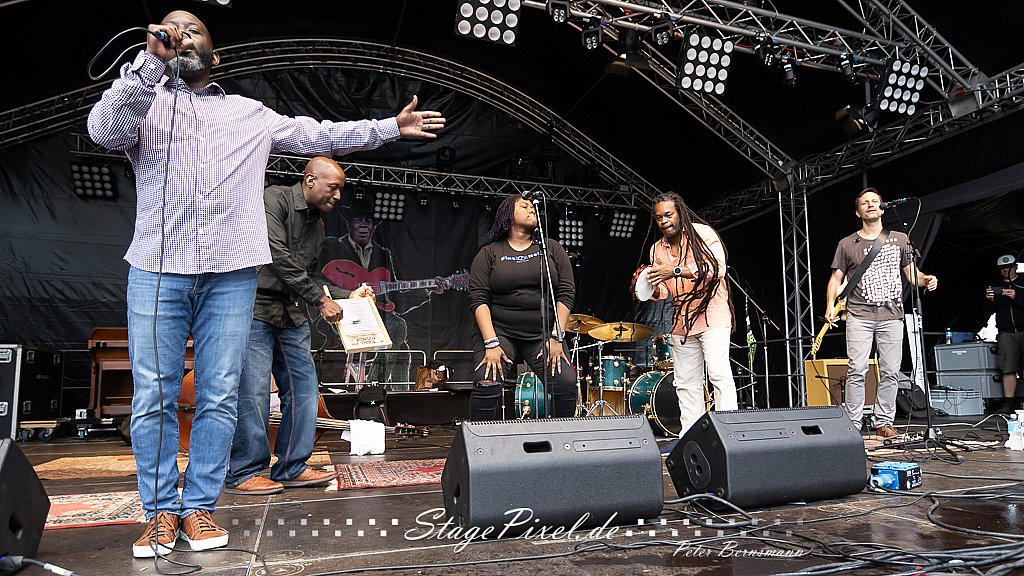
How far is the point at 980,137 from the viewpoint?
7.41m

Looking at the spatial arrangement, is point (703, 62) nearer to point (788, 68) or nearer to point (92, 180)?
point (788, 68)

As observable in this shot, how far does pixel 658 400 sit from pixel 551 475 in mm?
5268

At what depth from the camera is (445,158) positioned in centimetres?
1042

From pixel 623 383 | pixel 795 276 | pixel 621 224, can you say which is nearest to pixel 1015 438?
pixel 623 383

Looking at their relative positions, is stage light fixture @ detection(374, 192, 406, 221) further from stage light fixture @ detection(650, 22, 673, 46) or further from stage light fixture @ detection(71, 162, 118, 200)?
stage light fixture @ detection(650, 22, 673, 46)

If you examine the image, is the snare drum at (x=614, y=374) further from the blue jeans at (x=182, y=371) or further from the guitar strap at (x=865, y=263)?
the blue jeans at (x=182, y=371)

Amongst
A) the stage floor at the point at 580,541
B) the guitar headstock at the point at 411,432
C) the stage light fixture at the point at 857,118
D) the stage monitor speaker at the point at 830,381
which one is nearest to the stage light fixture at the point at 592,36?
the stage light fixture at the point at 857,118

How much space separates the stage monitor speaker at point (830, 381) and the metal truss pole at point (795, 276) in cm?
19

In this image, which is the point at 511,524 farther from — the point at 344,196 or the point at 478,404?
the point at 344,196

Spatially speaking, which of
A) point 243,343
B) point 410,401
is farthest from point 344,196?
point 243,343

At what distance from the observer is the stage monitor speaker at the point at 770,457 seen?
8.24 feet

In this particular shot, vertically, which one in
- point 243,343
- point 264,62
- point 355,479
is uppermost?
point 264,62

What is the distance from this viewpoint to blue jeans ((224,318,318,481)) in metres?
3.25

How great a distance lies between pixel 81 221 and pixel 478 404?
8.13 meters
